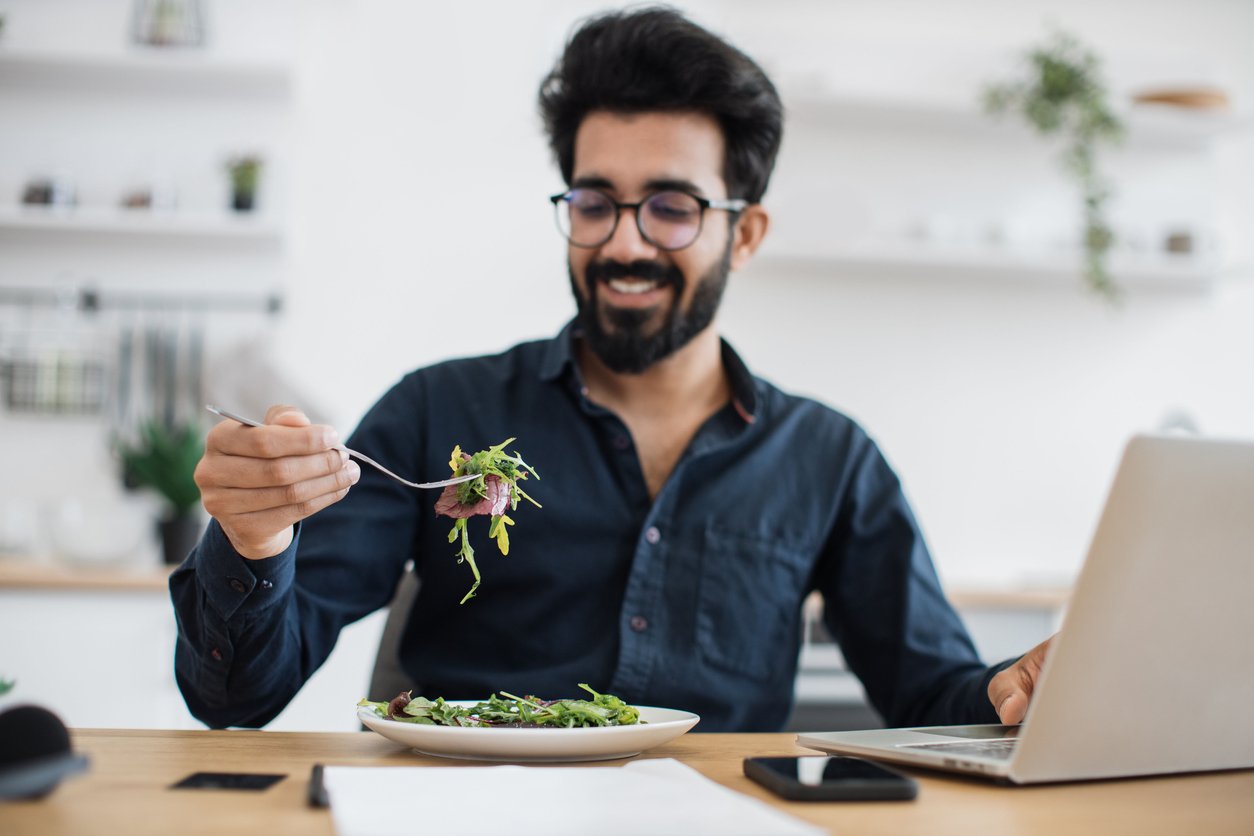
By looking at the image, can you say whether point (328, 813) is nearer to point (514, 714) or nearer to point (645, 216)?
point (514, 714)

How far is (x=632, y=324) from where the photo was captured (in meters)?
1.66

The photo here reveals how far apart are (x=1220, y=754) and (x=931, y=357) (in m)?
2.69

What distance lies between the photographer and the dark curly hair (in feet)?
5.66

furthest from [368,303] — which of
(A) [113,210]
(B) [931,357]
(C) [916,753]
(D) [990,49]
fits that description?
(C) [916,753]

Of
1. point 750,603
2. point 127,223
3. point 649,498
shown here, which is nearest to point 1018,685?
point 750,603

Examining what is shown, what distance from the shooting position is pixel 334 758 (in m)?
0.95

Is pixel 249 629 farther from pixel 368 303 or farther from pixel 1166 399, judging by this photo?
pixel 1166 399

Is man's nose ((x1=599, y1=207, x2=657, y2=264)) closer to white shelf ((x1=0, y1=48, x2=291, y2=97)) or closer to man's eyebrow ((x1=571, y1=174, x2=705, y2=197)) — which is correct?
man's eyebrow ((x1=571, y1=174, x2=705, y2=197))

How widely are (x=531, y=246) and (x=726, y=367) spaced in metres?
1.69

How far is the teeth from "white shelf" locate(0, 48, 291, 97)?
183 cm

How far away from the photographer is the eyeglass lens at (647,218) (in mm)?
1652

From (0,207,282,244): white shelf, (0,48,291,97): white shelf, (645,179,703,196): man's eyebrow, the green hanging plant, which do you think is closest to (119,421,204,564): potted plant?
(0,207,282,244): white shelf

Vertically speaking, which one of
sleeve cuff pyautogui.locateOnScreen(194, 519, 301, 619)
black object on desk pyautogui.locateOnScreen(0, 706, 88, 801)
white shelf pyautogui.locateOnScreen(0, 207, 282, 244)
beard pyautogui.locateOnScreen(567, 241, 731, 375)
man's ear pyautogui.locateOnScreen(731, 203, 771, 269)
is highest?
white shelf pyautogui.locateOnScreen(0, 207, 282, 244)

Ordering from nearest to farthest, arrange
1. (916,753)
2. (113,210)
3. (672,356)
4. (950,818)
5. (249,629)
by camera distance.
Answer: (950,818), (916,753), (249,629), (672,356), (113,210)
